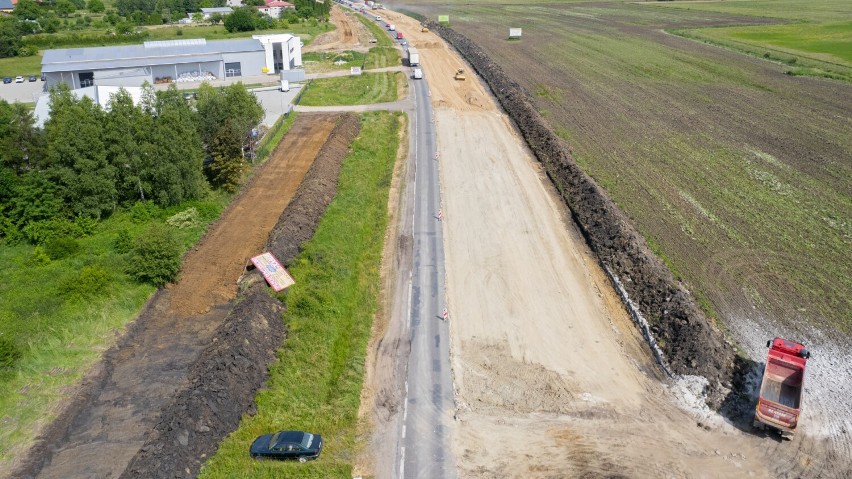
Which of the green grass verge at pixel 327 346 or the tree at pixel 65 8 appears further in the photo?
the tree at pixel 65 8

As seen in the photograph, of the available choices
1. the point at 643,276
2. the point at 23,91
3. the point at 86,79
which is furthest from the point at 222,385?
the point at 23,91

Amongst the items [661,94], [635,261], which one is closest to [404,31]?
[661,94]

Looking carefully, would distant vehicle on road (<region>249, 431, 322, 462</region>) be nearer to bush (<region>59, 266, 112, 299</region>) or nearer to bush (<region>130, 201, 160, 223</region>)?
bush (<region>59, 266, 112, 299</region>)

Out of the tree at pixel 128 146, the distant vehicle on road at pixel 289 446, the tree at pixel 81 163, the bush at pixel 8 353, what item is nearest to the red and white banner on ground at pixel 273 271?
the distant vehicle on road at pixel 289 446

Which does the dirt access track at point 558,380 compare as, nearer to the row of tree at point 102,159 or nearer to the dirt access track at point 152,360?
the dirt access track at point 152,360

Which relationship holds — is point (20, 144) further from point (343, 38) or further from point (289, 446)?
point (343, 38)

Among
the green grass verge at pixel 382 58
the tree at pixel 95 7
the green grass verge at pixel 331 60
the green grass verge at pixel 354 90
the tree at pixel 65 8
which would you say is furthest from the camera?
the tree at pixel 95 7
